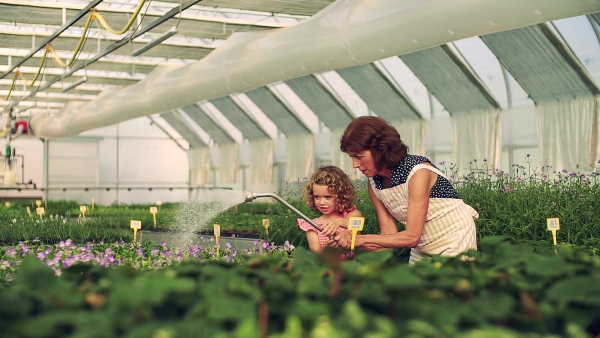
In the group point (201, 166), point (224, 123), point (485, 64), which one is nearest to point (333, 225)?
point (485, 64)

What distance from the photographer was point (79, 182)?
21609 millimetres

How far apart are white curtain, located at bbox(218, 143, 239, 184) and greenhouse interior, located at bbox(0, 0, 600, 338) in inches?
2.2

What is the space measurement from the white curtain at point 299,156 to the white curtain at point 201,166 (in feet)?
16.8

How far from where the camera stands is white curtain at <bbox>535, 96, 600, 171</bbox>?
9117 mm

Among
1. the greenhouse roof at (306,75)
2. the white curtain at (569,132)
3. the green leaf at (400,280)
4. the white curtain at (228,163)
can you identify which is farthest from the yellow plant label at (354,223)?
the white curtain at (228,163)

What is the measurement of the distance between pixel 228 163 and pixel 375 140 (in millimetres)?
16745

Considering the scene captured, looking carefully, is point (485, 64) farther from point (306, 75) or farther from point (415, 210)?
point (415, 210)

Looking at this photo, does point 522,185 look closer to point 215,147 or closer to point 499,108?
point 499,108

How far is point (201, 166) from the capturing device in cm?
2114

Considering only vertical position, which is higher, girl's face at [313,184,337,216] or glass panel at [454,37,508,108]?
glass panel at [454,37,508,108]

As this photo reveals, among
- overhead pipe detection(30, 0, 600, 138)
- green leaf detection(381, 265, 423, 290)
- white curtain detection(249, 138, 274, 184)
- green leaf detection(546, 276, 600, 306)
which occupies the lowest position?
green leaf detection(546, 276, 600, 306)

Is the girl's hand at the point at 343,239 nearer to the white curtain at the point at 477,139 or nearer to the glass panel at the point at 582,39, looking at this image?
the glass panel at the point at 582,39

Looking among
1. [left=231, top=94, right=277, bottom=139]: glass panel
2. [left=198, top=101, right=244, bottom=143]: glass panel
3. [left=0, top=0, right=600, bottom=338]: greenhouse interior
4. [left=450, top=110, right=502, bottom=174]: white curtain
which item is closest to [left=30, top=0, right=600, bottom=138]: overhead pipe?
[left=0, top=0, right=600, bottom=338]: greenhouse interior

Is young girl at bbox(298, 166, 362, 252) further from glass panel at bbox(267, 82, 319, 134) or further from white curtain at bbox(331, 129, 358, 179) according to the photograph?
glass panel at bbox(267, 82, 319, 134)
